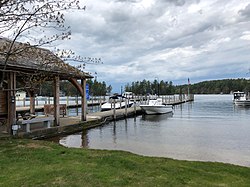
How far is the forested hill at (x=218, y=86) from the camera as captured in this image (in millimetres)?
135375

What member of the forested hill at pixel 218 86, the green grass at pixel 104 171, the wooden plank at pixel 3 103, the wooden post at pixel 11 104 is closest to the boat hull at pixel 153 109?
the wooden plank at pixel 3 103

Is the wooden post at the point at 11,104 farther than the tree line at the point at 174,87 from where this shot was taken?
No

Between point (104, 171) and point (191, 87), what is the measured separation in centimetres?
15499

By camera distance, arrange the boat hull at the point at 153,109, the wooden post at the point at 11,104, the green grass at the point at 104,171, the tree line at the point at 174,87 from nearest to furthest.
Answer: the green grass at the point at 104,171 → the wooden post at the point at 11,104 → the boat hull at the point at 153,109 → the tree line at the point at 174,87

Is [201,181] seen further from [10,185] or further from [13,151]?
[13,151]

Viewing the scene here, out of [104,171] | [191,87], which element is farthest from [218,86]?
[104,171]

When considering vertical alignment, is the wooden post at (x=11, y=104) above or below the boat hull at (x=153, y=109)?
above

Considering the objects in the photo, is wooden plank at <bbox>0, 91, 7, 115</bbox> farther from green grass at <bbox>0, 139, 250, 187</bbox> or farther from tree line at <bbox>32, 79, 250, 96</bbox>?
tree line at <bbox>32, 79, 250, 96</bbox>

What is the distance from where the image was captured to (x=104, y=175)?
4918 mm

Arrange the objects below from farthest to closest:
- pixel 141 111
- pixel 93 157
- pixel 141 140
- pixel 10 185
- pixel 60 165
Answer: pixel 141 111
pixel 141 140
pixel 93 157
pixel 60 165
pixel 10 185

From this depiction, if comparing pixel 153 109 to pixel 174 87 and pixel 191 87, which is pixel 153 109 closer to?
pixel 174 87

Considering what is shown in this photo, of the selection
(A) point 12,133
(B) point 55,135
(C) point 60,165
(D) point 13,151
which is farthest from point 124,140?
(C) point 60,165

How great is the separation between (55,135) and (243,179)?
33.2 ft

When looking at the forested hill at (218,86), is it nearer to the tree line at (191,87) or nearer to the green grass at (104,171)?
the tree line at (191,87)
